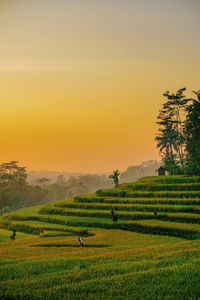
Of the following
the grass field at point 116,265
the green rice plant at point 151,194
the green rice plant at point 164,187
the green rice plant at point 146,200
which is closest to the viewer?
the grass field at point 116,265

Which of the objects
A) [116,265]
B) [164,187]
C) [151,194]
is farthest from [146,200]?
[116,265]

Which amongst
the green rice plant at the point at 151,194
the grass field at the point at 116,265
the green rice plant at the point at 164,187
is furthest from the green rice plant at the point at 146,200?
the green rice plant at the point at 164,187

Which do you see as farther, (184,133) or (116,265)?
(184,133)

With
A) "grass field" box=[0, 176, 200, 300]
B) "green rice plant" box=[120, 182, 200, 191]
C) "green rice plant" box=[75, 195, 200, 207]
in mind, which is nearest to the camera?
"grass field" box=[0, 176, 200, 300]

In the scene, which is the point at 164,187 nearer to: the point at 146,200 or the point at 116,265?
the point at 146,200

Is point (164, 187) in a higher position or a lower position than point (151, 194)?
higher

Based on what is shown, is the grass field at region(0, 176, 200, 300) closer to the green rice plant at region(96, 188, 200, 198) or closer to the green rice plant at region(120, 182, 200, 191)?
the green rice plant at region(96, 188, 200, 198)

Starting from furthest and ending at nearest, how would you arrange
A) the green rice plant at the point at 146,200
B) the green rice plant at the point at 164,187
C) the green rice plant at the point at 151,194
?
the green rice plant at the point at 164,187, the green rice plant at the point at 151,194, the green rice plant at the point at 146,200

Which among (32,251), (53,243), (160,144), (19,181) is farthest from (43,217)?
(19,181)

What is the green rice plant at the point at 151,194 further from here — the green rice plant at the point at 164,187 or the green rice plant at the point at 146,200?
the green rice plant at the point at 164,187

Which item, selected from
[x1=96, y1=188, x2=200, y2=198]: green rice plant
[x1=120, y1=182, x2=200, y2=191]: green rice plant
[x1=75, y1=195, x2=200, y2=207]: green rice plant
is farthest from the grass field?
[x1=120, y1=182, x2=200, y2=191]: green rice plant

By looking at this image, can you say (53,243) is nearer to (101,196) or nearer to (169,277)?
(169,277)

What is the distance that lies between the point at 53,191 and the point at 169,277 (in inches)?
4507

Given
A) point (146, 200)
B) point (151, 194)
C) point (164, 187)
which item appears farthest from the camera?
point (164, 187)
